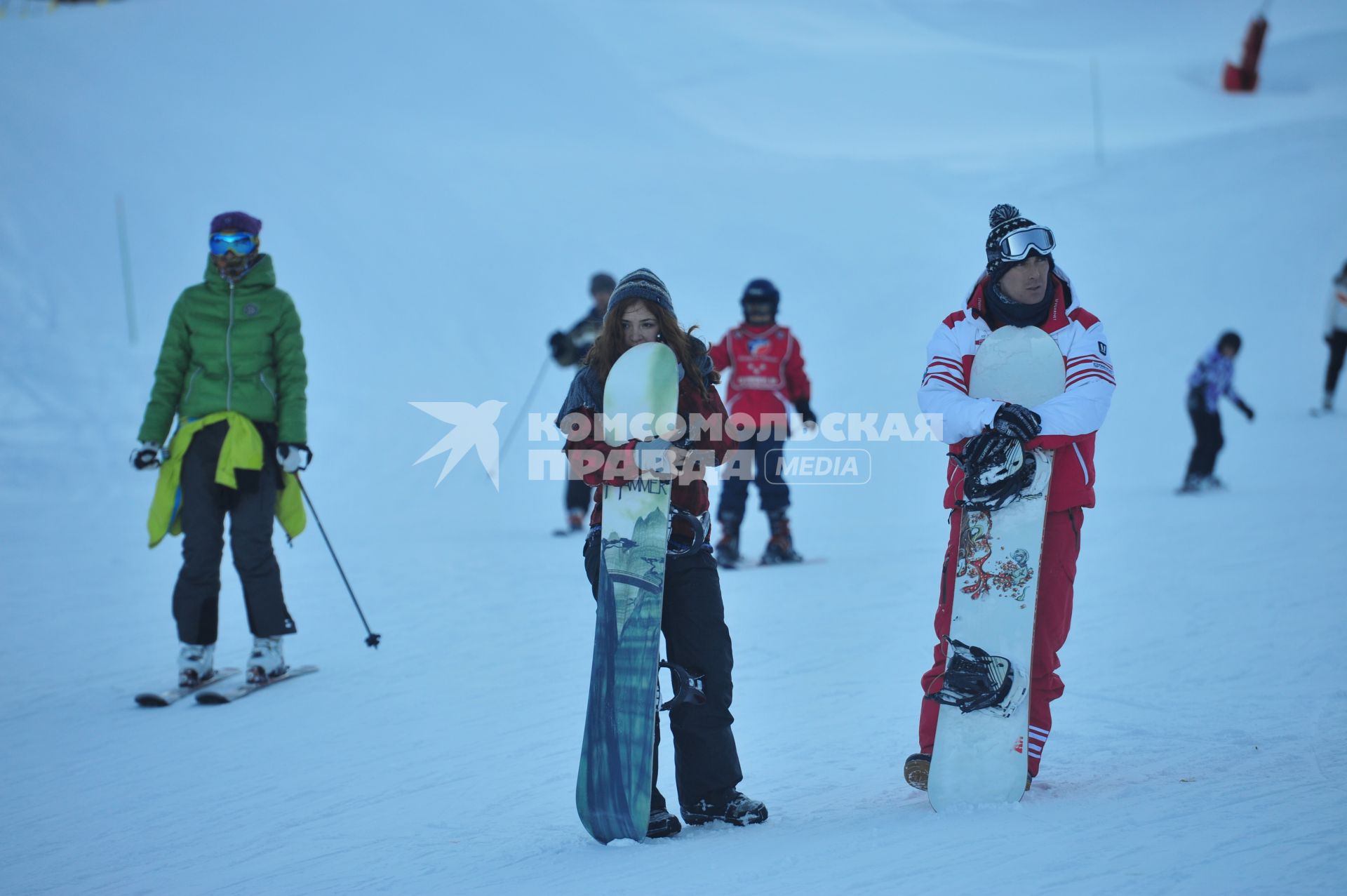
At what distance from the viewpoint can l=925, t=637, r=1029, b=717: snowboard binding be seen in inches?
135

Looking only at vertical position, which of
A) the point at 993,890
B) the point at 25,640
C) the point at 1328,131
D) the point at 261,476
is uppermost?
the point at 1328,131

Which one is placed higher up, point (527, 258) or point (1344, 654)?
point (527, 258)

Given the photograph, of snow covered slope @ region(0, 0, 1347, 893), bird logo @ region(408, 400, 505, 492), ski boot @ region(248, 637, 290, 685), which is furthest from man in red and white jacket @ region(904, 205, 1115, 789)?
bird logo @ region(408, 400, 505, 492)

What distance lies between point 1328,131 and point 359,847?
81.5 ft

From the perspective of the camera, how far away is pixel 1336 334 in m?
14.1

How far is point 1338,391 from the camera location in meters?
15.4

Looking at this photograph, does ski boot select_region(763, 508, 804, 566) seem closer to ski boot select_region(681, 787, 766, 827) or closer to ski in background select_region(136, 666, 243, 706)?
ski in background select_region(136, 666, 243, 706)

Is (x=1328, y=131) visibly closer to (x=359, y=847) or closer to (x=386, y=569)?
(x=386, y=569)

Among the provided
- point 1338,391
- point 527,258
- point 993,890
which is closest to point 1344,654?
point 993,890

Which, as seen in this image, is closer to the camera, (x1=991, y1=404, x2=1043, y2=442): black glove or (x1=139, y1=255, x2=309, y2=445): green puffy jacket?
(x1=991, y1=404, x2=1043, y2=442): black glove

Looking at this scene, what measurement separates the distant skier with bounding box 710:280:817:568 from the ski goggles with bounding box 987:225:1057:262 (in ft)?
15.0

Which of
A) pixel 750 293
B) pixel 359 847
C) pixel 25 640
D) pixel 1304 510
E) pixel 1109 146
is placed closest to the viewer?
pixel 359 847

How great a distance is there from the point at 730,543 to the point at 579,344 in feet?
7.06

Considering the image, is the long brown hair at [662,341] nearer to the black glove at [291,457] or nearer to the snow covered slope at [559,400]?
the snow covered slope at [559,400]
